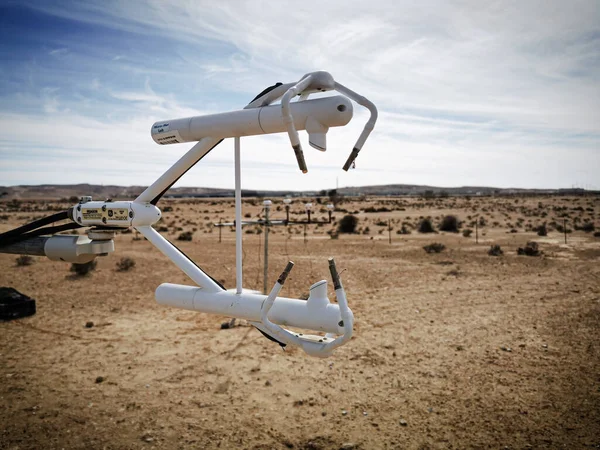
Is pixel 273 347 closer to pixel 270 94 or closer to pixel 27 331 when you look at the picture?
pixel 27 331

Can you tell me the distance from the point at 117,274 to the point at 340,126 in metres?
16.6

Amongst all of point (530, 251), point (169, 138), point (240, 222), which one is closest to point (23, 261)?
point (169, 138)

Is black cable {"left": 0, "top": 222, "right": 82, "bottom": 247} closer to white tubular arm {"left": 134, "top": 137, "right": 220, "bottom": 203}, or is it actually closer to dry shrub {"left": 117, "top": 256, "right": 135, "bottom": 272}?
white tubular arm {"left": 134, "top": 137, "right": 220, "bottom": 203}

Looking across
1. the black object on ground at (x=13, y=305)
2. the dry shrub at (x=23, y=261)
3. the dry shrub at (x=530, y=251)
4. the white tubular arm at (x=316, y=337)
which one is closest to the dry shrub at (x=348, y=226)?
the dry shrub at (x=530, y=251)

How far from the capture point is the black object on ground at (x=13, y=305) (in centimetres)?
1189

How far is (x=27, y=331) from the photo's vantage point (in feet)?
36.7

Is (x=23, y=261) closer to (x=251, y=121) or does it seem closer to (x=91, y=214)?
(x=91, y=214)

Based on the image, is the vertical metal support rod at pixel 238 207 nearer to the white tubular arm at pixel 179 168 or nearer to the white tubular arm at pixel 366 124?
the white tubular arm at pixel 179 168

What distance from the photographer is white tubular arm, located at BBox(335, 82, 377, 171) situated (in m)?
3.54

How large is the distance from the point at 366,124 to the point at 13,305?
12.8 m

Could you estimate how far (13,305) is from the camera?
12055 millimetres

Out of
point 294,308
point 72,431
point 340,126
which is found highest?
point 340,126

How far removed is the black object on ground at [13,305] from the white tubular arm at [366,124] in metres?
12.6

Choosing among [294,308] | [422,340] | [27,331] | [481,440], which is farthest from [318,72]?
[27,331]
